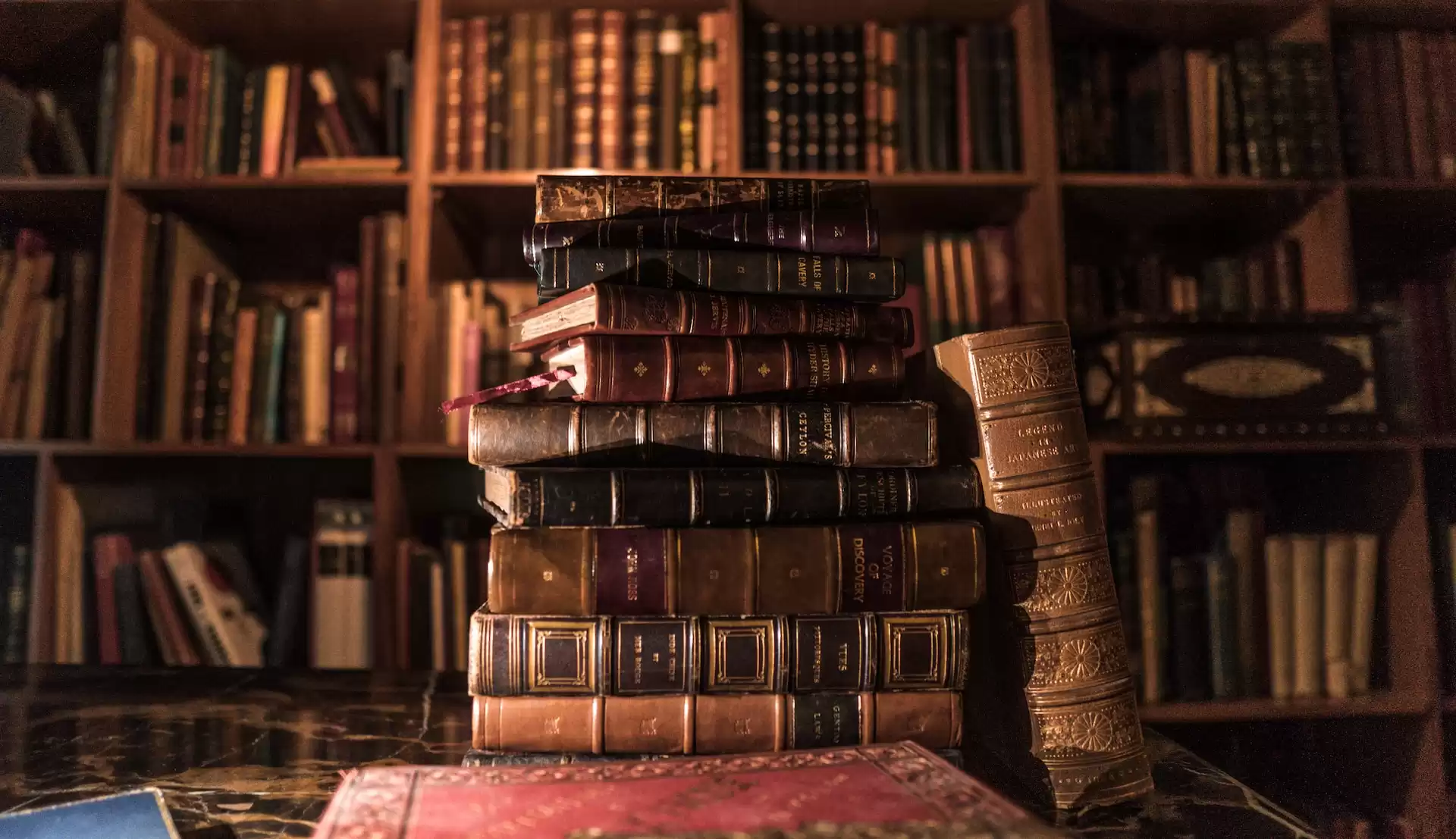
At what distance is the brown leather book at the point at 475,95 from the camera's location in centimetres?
131

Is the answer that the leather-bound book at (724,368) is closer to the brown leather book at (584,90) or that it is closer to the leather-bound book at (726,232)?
the leather-bound book at (726,232)

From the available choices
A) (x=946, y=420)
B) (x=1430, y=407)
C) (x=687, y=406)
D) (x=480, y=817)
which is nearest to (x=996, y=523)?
(x=946, y=420)

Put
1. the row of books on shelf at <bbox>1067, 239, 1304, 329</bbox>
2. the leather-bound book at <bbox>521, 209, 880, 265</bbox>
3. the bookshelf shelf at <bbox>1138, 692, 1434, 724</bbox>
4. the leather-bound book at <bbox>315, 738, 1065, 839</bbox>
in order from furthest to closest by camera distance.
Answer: the row of books on shelf at <bbox>1067, 239, 1304, 329</bbox>
the bookshelf shelf at <bbox>1138, 692, 1434, 724</bbox>
the leather-bound book at <bbox>521, 209, 880, 265</bbox>
the leather-bound book at <bbox>315, 738, 1065, 839</bbox>

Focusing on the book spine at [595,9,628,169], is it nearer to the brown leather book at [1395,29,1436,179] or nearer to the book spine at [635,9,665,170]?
the book spine at [635,9,665,170]

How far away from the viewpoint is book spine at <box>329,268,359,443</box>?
1.31m

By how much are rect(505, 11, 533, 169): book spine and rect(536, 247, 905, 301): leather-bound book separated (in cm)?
79

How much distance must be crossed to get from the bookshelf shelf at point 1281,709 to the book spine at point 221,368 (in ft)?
5.16

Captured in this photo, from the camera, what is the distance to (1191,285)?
1.45 metres

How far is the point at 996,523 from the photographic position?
573 millimetres

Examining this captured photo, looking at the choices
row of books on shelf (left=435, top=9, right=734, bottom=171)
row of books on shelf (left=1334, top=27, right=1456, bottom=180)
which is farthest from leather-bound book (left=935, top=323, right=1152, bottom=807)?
row of books on shelf (left=1334, top=27, right=1456, bottom=180)

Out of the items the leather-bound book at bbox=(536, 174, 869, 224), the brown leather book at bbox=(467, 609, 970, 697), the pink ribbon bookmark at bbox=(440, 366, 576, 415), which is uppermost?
the leather-bound book at bbox=(536, 174, 869, 224)

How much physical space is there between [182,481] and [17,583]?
28cm

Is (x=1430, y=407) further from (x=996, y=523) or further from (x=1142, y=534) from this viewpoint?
(x=996, y=523)

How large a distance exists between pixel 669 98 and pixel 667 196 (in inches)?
29.3
